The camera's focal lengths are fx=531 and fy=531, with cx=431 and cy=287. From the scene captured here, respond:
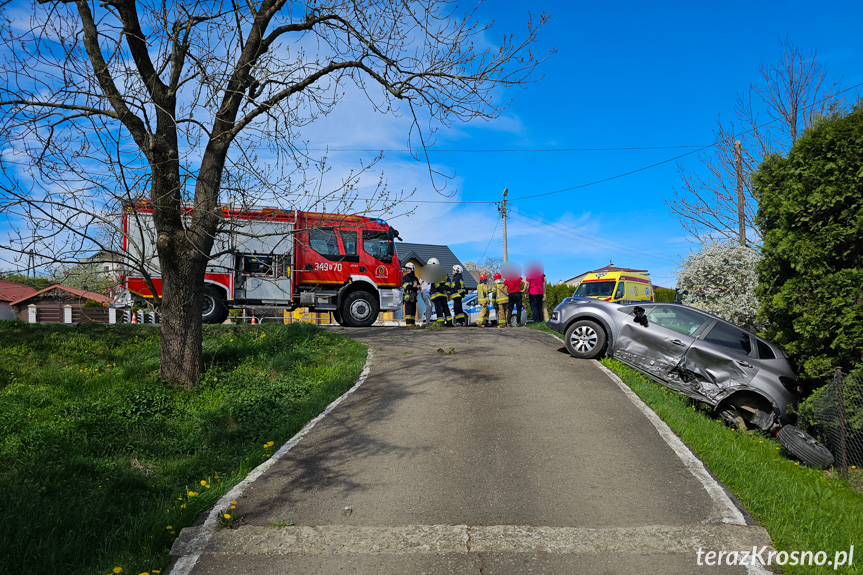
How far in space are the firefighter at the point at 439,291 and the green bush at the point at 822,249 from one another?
947 centimetres

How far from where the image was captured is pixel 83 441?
636 centimetres

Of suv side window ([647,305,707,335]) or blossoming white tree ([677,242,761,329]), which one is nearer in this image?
suv side window ([647,305,707,335])

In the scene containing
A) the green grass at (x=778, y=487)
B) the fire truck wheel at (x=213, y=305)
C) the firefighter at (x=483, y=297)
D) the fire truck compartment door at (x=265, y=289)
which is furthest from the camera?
the firefighter at (x=483, y=297)

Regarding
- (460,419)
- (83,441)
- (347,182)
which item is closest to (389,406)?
(460,419)

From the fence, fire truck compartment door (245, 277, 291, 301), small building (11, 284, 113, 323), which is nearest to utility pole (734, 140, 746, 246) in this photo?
the fence

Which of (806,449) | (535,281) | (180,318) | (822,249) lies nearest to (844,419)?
(806,449)

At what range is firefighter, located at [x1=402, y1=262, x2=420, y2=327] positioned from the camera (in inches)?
658

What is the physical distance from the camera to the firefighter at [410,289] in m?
16.7

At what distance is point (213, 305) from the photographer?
561 inches

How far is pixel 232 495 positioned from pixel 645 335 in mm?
7264

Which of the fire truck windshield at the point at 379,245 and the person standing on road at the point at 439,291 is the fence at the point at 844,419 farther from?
the fire truck windshield at the point at 379,245

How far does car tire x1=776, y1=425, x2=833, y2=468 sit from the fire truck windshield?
10785mm

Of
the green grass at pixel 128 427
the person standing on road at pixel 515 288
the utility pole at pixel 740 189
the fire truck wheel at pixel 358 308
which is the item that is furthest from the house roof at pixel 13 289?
the utility pole at pixel 740 189

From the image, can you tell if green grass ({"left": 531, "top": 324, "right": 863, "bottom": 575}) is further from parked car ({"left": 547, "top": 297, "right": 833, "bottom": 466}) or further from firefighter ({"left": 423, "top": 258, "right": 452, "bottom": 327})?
firefighter ({"left": 423, "top": 258, "right": 452, "bottom": 327})
